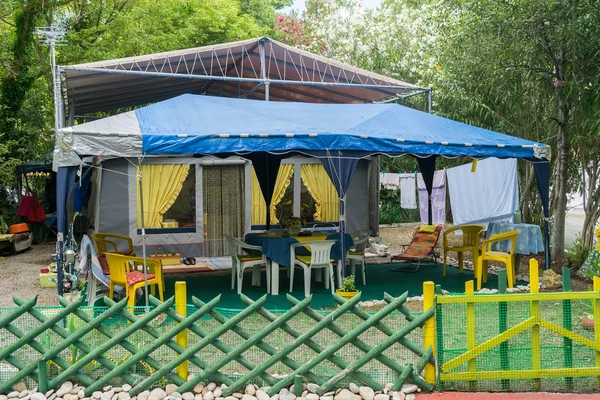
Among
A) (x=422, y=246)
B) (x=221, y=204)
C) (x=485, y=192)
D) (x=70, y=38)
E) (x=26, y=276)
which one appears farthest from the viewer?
(x=70, y=38)

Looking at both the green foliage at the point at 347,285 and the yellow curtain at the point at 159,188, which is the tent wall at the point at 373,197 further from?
the green foliage at the point at 347,285

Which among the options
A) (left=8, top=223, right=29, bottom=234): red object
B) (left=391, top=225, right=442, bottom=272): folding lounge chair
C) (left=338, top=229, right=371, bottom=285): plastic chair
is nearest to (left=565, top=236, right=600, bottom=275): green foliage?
(left=391, top=225, right=442, bottom=272): folding lounge chair

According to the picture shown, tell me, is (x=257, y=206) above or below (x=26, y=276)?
above

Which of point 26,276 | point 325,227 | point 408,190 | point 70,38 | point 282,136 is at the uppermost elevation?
point 70,38

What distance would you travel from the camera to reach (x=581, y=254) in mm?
9562

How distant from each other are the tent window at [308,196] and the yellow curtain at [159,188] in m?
1.92

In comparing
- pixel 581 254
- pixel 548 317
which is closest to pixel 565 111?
pixel 581 254

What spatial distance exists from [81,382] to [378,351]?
6.07 ft

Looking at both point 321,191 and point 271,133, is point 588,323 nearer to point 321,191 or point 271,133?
point 271,133

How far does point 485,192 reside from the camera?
43.1 feet

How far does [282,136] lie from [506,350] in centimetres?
397

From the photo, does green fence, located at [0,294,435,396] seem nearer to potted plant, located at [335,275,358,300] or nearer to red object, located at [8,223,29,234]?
potted plant, located at [335,275,358,300]

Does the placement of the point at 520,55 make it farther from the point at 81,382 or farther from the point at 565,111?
the point at 81,382

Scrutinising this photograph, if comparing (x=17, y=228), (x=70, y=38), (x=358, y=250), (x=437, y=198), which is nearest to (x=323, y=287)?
(x=358, y=250)
